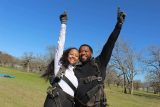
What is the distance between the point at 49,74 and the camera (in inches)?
227

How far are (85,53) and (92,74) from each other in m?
0.41

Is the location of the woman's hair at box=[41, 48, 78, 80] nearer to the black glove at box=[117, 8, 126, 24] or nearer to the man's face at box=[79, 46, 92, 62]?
the man's face at box=[79, 46, 92, 62]

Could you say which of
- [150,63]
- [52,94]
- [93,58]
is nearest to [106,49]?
[93,58]

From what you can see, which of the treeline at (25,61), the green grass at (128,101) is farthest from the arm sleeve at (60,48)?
the treeline at (25,61)

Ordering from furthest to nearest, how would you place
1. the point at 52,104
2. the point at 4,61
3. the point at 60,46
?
1. the point at 4,61
2. the point at 60,46
3. the point at 52,104

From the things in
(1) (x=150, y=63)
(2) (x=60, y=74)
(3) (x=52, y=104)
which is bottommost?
(3) (x=52, y=104)

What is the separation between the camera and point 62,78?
5457 millimetres

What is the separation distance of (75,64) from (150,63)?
6895 cm

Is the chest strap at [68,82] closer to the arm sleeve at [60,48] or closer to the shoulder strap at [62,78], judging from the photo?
the shoulder strap at [62,78]

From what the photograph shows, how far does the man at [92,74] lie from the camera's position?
217 inches

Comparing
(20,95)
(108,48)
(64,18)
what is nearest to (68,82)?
(108,48)

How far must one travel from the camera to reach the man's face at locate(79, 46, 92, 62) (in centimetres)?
575

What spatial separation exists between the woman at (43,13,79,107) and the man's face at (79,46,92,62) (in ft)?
0.49

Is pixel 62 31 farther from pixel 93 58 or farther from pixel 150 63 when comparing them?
pixel 150 63
